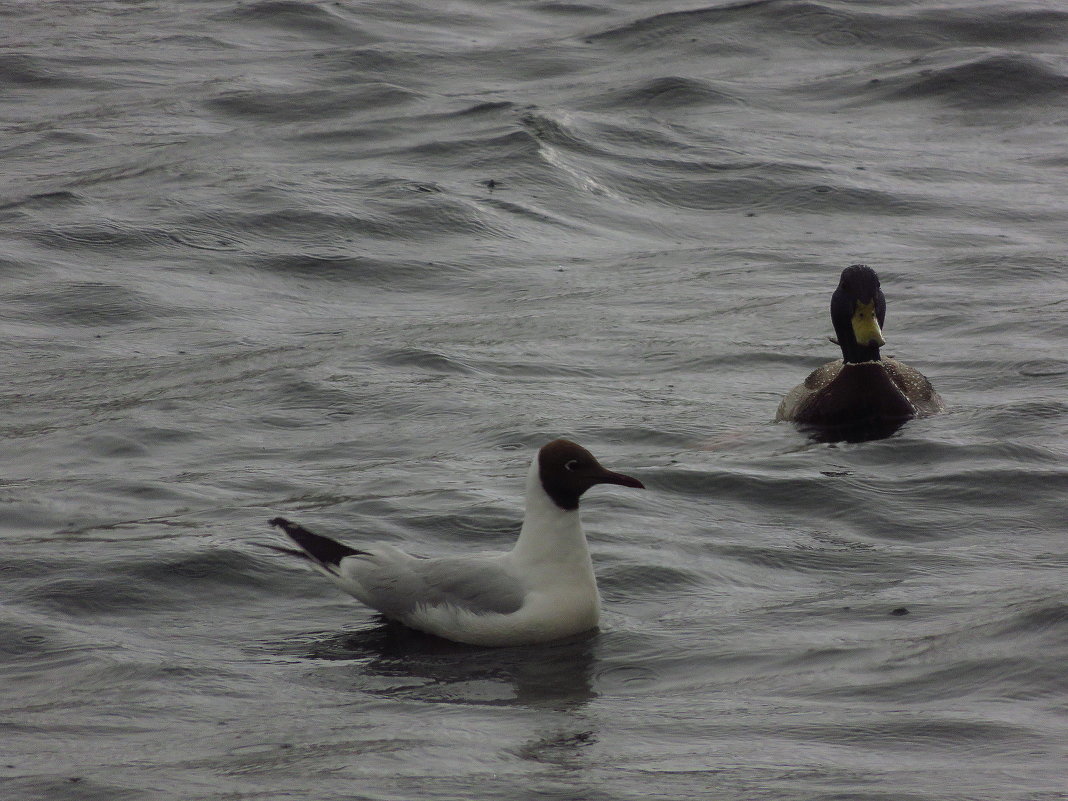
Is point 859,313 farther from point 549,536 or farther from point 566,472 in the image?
point 549,536

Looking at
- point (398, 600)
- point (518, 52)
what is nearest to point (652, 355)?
point (398, 600)

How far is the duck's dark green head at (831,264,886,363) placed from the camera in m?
10.6

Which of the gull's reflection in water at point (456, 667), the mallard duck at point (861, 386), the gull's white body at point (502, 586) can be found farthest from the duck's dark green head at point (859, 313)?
the gull's reflection in water at point (456, 667)

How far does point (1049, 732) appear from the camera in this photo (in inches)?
219

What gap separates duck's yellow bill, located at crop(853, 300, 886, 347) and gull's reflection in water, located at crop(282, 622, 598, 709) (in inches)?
170

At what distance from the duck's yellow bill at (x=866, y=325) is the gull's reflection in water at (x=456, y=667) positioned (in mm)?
4307

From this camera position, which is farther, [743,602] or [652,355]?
[652,355]

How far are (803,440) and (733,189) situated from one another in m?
6.53

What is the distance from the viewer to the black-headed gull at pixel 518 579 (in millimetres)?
6754

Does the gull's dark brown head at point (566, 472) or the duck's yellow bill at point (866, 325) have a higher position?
the gull's dark brown head at point (566, 472)

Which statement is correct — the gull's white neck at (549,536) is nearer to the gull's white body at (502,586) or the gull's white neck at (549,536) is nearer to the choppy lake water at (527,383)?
the gull's white body at (502,586)

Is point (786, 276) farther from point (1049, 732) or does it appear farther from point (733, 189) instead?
point (1049, 732)

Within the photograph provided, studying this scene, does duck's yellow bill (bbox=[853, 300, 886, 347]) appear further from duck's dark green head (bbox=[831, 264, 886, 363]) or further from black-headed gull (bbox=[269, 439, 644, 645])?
black-headed gull (bbox=[269, 439, 644, 645])

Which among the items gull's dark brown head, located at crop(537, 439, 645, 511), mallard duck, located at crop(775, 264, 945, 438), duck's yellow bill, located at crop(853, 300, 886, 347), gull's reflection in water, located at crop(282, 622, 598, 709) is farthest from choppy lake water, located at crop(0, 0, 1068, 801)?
duck's yellow bill, located at crop(853, 300, 886, 347)
